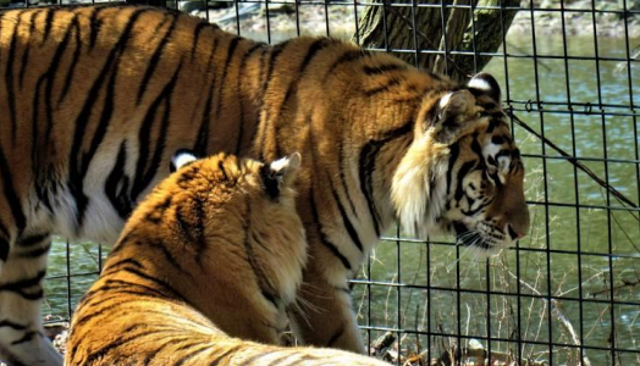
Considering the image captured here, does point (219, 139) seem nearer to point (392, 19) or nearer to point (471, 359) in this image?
point (392, 19)

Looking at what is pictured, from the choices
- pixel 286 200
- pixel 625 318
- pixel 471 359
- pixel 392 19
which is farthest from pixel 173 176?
pixel 625 318

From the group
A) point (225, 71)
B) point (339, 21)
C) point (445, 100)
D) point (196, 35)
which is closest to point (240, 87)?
point (225, 71)

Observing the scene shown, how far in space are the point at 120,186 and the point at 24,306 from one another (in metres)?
0.86

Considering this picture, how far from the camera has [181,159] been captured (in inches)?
159

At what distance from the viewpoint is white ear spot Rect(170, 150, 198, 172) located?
4031 millimetres

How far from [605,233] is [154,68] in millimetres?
4767

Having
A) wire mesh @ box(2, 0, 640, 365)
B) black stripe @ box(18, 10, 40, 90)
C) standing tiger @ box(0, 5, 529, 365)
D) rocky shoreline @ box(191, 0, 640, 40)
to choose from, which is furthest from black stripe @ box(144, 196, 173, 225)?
rocky shoreline @ box(191, 0, 640, 40)

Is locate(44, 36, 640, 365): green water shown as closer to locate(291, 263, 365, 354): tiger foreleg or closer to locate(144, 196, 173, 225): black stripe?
locate(291, 263, 365, 354): tiger foreleg

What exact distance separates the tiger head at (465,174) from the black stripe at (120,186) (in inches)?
41.9

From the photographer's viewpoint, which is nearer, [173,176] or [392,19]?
[173,176]

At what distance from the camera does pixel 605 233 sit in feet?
28.0

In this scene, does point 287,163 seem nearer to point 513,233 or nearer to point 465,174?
point 465,174

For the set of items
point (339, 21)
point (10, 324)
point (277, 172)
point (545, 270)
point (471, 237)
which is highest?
point (339, 21)

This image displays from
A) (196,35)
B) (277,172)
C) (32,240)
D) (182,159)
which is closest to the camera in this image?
(277,172)
